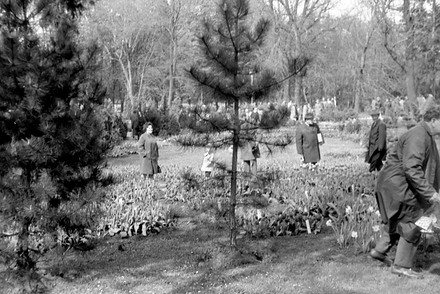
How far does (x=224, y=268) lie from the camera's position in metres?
5.01

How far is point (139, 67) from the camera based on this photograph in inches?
1561

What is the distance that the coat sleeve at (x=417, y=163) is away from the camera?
4.40 m

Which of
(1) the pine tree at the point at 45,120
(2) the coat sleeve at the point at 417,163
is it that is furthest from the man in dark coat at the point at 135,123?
(2) the coat sleeve at the point at 417,163

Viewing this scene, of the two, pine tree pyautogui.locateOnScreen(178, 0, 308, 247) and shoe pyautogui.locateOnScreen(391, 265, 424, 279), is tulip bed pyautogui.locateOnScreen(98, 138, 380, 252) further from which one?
shoe pyautogui.locateOnScreen(391, 265, 424, 279)

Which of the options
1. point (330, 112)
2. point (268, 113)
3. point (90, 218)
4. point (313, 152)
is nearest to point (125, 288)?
point (90, 218)

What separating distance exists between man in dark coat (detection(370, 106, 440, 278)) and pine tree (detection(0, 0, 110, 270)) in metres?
2.59

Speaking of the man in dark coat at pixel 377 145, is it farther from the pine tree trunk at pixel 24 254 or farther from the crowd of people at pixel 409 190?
the pine tree trunk at pixel 24 254

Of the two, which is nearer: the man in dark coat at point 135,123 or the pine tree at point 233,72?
the pine tree at point 233,72

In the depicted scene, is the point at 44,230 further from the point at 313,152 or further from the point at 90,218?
the point at 313,152

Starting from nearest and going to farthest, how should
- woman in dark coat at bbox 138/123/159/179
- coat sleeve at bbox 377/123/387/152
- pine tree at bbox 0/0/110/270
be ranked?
pine tree at bbox 0/0/110/270 < woman in dark coat at bbox 138/123/159/179 < coat sleeve at bbox 377/123/387/152

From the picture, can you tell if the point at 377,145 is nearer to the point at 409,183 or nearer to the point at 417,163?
the point at 409,183

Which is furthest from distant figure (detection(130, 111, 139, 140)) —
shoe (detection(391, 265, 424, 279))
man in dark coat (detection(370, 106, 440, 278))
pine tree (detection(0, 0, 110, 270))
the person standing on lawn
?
shoe (detection(391, 265, 424, 279))

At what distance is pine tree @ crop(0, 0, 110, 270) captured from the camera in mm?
3959

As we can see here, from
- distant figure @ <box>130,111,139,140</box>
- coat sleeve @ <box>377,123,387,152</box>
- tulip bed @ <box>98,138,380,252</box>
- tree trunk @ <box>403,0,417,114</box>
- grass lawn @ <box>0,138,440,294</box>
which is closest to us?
grass lawn @ <box>0,138,440,294</box>
